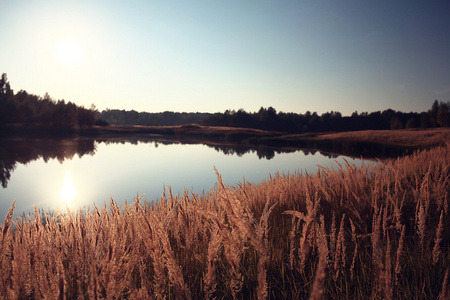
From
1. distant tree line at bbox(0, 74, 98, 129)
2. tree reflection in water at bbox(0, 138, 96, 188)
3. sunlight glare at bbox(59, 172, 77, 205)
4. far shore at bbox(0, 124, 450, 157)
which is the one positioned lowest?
sunlight glare at bbox(59, 172, 77, 205)

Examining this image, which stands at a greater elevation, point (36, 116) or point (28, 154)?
point (36, 116)

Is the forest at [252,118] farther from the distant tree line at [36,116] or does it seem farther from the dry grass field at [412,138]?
the dry grass field at [412,138]

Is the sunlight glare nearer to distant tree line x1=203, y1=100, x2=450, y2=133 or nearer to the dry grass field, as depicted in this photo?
the dry grass field

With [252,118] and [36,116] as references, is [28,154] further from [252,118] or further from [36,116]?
[252,118]

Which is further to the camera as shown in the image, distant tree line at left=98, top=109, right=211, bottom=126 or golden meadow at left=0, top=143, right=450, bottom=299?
distant tree line at left=98, top=109, right=211, bottom=126

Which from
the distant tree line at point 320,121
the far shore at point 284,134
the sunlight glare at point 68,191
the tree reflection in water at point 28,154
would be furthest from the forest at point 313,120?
the sunlight glare at point 68,191

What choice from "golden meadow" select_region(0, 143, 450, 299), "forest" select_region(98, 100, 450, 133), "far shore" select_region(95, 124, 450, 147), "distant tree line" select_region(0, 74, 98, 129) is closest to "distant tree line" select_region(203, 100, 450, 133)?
"forest" select_region(98, 100, 450, 133)

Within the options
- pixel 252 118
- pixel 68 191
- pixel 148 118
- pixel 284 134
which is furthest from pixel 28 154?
pixel 148 118

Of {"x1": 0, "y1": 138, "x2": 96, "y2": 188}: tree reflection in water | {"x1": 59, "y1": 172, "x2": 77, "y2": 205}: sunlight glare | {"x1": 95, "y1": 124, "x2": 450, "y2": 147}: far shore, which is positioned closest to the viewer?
{"x1": 59, "y1": 172, "x2": 77, "y2": 205}: sunlight glare

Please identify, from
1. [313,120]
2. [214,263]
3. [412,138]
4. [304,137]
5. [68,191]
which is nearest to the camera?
[214,263]

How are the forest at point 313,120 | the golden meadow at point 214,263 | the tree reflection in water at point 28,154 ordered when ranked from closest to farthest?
the golden meadow at point 214,263
the tree reflection in water at point 28,154
the forest at point 313,120

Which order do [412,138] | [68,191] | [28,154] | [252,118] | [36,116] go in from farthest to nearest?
[252,118]
[36,116]
[412,138]
[28,154]
[68,191]

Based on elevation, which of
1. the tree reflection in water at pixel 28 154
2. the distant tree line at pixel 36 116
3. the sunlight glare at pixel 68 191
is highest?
the distant tree line at pixel 36 116

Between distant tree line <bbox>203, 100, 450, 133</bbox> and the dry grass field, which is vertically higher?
distant tree line <bbox>203, 100, 450, 133</bbox>
